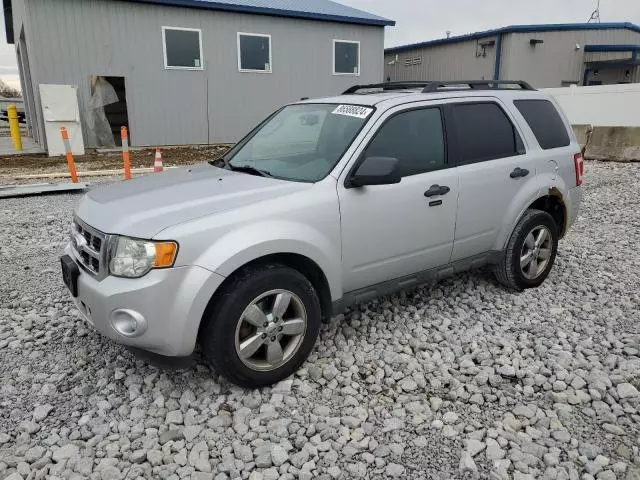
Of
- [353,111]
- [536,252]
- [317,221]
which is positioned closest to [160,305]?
[317,221]

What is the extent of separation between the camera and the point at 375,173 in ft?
10.8

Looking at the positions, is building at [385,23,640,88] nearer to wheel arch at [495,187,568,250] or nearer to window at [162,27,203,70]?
window at [162,27,203,70]

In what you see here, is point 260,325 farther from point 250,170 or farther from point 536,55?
point 536,55

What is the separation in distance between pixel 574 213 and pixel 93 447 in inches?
→ 178

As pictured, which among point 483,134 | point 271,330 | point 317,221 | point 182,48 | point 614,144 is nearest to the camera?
point 271,330

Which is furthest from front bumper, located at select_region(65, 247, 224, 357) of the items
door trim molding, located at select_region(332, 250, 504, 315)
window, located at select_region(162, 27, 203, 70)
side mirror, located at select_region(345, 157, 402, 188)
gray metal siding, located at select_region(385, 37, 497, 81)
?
gray metal siding, located at select_region(385, 37, 497, 81)

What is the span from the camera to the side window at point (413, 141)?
3709mm

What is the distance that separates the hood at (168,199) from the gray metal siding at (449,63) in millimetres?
23150

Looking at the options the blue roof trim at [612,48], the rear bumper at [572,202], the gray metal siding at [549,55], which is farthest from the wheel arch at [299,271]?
the blue roof trim at [612,48]

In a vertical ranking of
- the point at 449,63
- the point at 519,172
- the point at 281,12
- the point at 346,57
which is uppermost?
the point at 281,12

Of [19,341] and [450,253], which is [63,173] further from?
[450,253]

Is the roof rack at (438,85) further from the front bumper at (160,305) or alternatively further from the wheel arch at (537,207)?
the front bumper at (160,305)

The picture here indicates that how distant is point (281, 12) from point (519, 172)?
1456cm

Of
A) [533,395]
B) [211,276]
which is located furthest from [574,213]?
[211,276]
